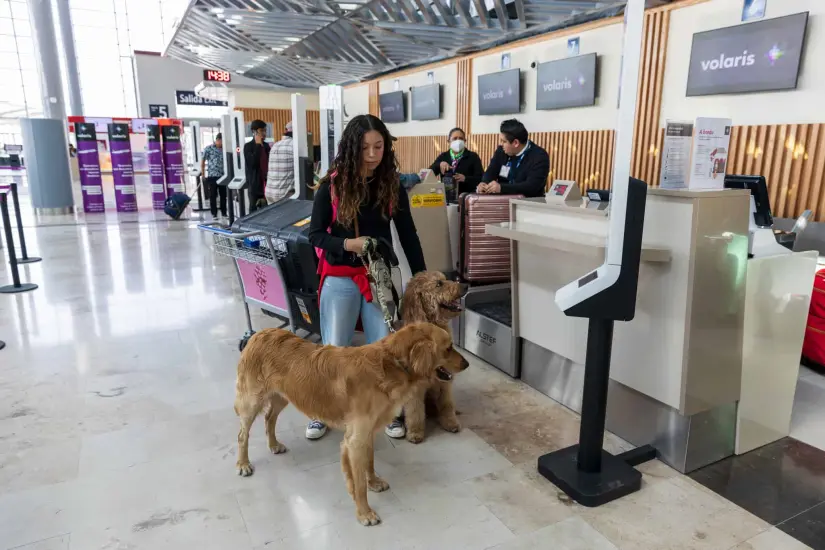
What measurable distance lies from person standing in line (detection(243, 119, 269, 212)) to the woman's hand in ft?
19.6

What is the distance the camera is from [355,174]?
2492 millimetres

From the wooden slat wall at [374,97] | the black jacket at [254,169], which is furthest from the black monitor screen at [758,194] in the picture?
the wooden slat wall at [374,97]

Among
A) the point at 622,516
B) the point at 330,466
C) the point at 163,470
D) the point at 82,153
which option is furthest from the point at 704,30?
the point at 82,153

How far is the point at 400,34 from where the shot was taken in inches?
406

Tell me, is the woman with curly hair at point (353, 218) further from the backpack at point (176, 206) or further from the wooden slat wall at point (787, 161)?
the backpack at point (176, 206)

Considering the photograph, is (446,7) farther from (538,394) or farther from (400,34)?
(538,394)

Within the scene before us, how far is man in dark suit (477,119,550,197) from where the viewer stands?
164 inches

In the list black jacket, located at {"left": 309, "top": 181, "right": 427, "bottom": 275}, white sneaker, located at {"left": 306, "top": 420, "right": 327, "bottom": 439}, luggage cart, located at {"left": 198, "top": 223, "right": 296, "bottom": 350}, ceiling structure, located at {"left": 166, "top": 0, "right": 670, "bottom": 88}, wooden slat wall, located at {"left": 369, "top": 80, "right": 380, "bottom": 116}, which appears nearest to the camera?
black jacket, located at {"left": 309, "top": 181, "right": 427, "bottom": 275}

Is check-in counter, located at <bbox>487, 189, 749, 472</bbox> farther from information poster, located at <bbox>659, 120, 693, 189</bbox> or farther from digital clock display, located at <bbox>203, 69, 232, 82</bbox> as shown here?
digital clock display, located at <bbox>203, 69, 232, 82</bbox>

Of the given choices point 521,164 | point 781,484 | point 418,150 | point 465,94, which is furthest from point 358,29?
point 781,484

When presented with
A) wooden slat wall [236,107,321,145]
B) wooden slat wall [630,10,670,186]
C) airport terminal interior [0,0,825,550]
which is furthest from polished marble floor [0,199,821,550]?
wooden slat wall [236,107,321,145]

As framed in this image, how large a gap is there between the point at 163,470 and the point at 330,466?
2.49ft

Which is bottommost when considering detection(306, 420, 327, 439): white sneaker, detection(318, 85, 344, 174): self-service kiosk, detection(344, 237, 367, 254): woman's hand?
detection(306, 420, 327, 439): white sneaker

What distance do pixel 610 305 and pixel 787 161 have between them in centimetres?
442
